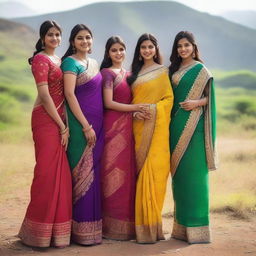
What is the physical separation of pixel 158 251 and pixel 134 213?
52 centimetres

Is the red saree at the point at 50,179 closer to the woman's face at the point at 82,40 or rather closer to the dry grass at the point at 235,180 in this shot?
the woman's face at the point at 82,40

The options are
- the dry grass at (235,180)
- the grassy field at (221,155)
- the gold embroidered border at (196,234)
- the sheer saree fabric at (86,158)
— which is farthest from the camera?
the grassy field at (221,155)

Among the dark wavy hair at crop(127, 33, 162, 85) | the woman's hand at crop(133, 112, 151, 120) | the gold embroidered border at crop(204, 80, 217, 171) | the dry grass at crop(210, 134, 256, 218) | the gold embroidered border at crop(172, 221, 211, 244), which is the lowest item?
the gold embroidered border at crop(172, 221, 211, 244)

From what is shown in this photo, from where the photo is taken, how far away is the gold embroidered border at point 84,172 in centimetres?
459

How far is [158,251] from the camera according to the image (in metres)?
4.50

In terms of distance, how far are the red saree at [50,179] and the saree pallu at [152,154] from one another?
764 millimetres

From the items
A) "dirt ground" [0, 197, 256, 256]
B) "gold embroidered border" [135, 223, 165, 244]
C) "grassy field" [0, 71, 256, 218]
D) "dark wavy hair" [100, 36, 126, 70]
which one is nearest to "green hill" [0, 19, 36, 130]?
"grassy field" [0, 71, 256, 218]

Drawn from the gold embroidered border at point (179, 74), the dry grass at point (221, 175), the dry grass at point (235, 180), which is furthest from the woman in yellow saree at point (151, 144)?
the dry grass at point (235, 180)

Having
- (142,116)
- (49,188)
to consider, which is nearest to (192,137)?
(142,116)

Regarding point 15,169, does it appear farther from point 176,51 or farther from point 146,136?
point 176,51

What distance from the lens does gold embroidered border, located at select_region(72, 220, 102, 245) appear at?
4609 millimetres

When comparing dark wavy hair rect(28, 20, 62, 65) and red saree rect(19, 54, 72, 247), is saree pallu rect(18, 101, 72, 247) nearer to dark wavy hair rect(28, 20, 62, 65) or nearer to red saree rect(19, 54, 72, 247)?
red saree rect(19, 54, 72, 247)

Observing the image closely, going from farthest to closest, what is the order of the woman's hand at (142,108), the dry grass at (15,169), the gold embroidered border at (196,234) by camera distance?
the dry grass at (15,169), the gold embroidered border at (196,234), the woman's hand at (142,108)

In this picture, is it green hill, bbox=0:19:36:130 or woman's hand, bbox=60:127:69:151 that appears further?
green hill, bbox=0:19:36:130
